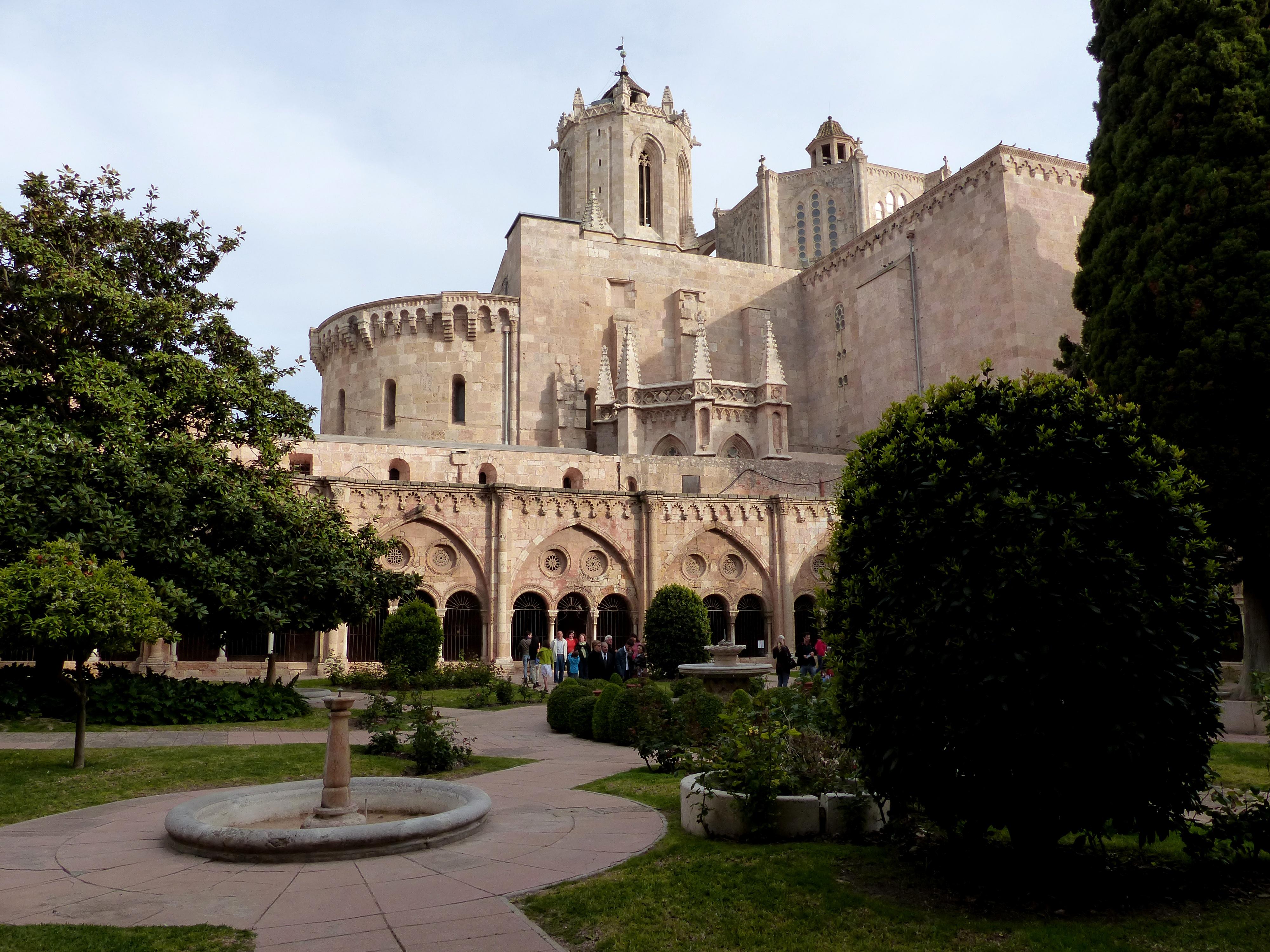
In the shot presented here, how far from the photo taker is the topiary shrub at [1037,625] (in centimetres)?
505

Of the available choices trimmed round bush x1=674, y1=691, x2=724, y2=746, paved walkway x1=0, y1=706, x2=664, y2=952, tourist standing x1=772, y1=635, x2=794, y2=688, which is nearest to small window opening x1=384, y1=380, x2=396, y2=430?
tourist standing x1=772, y1=635, x2=794, y2=688

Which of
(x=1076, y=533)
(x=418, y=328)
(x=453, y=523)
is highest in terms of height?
(x=418, y=328)

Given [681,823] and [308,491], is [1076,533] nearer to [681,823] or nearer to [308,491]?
[681,823]

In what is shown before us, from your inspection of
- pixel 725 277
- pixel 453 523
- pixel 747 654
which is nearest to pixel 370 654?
pixel 453 523

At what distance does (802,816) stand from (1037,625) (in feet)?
8.05

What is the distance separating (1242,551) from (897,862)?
9.23 metres

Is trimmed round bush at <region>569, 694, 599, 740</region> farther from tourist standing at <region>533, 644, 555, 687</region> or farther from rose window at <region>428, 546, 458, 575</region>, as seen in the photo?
rose window at <region>428, 546, 458, 575</region>

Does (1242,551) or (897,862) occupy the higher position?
(1242,551)

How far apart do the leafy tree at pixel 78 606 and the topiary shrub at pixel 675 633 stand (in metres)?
13.9

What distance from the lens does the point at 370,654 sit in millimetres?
23484

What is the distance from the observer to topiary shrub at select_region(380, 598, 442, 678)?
20.5 metres

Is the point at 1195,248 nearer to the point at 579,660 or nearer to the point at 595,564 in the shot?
the point at 579,660

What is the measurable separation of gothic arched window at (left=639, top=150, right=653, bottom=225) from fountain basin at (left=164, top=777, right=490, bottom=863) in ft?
143

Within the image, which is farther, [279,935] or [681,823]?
[681,823]
